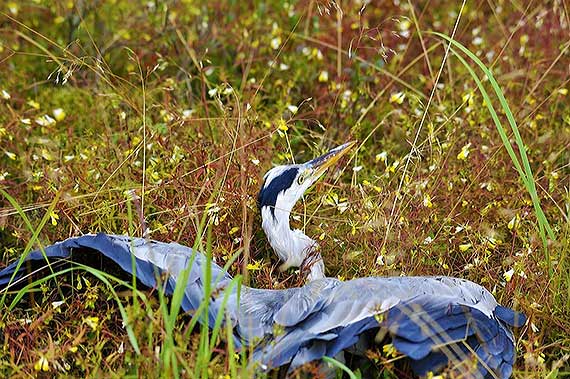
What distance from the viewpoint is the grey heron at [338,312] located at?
2.82 metres

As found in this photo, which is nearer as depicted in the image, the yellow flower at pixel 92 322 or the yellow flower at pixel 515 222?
the yellow flower at pixel 92 322

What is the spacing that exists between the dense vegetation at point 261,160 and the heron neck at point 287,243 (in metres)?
0.07

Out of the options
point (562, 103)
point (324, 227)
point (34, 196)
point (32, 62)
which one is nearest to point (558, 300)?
point (324, 227)

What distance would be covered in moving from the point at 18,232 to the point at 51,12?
1870mm

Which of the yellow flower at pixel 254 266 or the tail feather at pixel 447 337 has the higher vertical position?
the tail feather at pixel 447 337

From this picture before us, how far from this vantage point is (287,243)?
3418 mm

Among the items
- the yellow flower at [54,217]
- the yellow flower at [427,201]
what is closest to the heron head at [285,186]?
the yellow flower at [427,201]

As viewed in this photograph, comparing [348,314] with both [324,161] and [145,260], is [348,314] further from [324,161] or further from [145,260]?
[324,161]

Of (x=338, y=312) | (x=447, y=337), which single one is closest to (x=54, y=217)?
(x=338, y=312)

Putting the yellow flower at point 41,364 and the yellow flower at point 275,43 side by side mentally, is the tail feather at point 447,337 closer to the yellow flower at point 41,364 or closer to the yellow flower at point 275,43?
the yellow flower at point 41,364

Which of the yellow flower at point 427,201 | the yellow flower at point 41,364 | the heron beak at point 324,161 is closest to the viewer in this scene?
the yellow flower at point 41,364

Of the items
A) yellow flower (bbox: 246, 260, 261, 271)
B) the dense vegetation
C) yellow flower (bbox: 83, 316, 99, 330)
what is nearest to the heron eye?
the dense vegetation

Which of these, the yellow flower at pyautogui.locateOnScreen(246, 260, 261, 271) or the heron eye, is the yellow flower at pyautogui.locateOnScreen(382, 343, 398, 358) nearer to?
the yellow flower at pyautogui.locateOnScreen(246, 260, 261, 271)

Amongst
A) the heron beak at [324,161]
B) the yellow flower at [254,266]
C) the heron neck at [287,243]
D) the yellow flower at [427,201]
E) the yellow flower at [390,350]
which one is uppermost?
the heron beak at [324,161]
